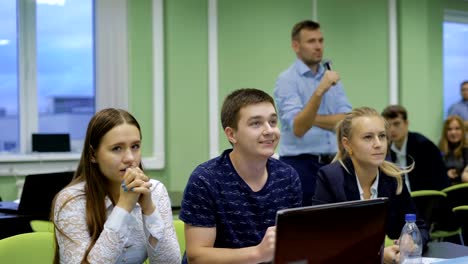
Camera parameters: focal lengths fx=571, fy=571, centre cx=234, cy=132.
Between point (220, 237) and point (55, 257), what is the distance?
0.54 m

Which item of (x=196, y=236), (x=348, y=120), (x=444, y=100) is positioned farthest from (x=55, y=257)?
(x=444, y=100)

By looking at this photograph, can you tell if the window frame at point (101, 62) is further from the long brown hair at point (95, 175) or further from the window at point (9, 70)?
the long brown hair at point (95, 175)

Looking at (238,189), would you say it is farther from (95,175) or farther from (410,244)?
(410,244)

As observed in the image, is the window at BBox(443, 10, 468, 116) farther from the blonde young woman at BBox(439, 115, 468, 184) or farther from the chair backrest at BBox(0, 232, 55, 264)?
the chair backrest at BBox(0, 232, 55, 264)

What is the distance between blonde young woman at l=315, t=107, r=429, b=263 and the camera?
239cm

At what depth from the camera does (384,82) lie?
6.11 m

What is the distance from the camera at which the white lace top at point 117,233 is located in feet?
5.69

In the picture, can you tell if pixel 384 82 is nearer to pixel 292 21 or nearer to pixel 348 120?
pixel 292 21

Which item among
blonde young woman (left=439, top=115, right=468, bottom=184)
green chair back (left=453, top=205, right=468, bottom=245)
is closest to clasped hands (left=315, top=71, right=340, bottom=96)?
green chair back (left=453, top=205, right=468, bottom=245)

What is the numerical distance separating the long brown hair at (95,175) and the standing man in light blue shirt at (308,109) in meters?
1.59

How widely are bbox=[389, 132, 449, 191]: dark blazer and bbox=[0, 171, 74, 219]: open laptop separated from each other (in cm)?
261

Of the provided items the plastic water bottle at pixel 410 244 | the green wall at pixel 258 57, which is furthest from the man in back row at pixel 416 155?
the plastic water bottle at pixel 410 244

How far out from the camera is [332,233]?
4.23 ft

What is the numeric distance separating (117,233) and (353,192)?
1.08 meters
